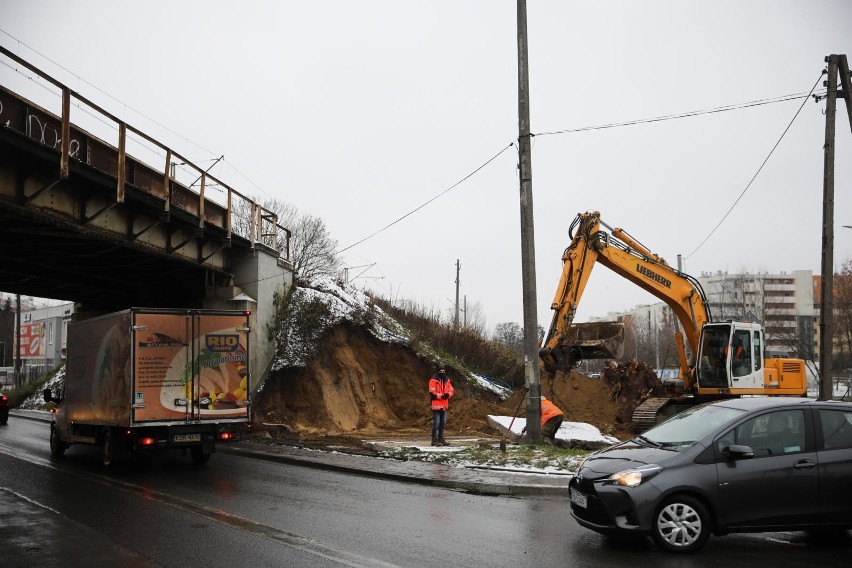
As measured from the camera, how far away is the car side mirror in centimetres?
708

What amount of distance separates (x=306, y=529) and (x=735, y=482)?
15.5 feet

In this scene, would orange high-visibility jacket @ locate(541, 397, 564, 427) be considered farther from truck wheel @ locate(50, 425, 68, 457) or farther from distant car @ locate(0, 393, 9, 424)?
distant car @ locate(0, 393, 9, 424)

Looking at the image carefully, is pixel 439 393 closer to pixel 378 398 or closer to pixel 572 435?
pixel 572 435

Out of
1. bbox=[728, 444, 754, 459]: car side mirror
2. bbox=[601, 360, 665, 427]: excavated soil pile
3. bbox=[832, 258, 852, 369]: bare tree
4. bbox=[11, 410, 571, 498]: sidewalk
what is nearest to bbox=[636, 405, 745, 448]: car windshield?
bbox=[728, 444, 754, 459]: car side mirror

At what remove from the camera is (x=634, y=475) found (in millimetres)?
7105

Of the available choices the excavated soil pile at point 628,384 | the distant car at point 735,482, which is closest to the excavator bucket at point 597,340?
the excavated soil pile at point 628,384

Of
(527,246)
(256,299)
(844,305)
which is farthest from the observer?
(844,305)

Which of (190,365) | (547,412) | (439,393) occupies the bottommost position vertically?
(547,412)

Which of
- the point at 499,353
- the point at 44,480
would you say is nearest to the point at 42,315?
the point at 499,353

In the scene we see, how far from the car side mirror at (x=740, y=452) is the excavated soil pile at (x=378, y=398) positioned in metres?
13.6

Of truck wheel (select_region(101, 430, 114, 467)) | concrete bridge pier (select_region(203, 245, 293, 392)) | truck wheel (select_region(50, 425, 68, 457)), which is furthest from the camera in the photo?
concrete bridge pier (select_region(203, 245, 293, 392))

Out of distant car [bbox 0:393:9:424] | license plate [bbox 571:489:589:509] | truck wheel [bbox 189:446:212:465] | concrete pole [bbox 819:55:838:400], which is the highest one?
concrete pole [bbox 819:55:838:400]

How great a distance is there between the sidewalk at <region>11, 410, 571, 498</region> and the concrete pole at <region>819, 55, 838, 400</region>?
353 inches

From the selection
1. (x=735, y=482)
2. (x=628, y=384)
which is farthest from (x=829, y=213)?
(x=735, y=482)
